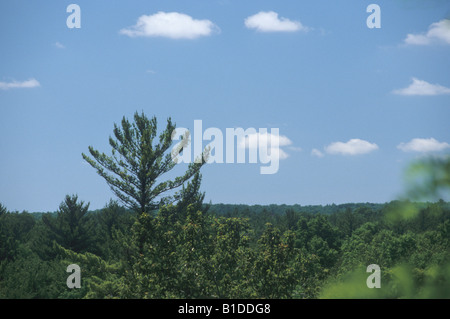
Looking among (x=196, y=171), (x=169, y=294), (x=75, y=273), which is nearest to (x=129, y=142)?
(x=196, y=171)

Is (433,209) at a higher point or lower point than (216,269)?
higher

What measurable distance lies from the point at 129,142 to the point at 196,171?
16.8ft

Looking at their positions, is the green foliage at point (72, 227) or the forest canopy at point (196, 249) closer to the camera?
the forest canopy at point (196, 249)

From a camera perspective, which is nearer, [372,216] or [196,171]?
[196,171]

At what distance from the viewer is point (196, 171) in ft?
108

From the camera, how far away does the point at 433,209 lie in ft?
9.64

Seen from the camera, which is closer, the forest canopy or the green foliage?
the forest canopy

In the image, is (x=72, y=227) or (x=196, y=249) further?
(x=72, y=227)
